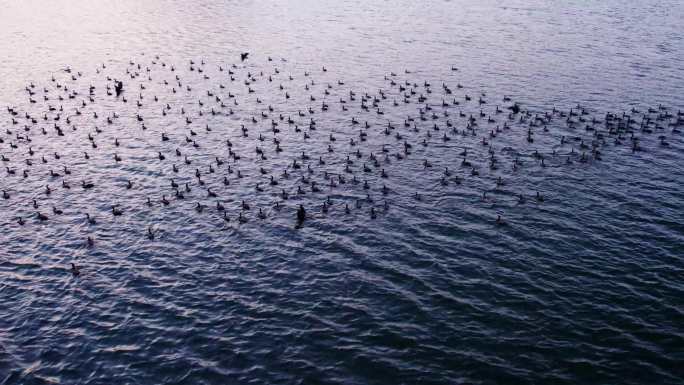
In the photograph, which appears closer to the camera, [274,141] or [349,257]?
[349,257]

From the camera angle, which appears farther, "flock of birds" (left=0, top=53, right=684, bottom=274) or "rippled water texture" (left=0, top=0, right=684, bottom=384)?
"flock of birds" (left=0, top=53, right=684, bottom=274)

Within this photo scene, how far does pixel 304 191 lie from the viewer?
56.9 meters

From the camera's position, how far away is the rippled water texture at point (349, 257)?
118ft

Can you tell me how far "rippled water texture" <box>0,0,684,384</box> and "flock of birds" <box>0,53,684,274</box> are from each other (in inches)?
18.2

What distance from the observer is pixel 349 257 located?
46.8m

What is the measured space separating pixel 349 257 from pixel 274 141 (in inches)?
1073

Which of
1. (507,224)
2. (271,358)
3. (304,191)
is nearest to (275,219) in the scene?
(304,191)

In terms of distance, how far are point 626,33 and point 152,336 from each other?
13342 centimetres

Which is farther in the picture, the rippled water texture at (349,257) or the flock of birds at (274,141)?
the flock of birds at (274,141)

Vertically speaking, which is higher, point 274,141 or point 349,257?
point 274,141

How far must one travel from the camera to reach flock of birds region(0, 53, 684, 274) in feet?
185

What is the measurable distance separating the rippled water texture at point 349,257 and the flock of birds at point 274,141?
46 centimetres

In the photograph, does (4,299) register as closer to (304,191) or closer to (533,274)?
(304,191)

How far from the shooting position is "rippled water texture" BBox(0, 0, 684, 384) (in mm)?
36062
